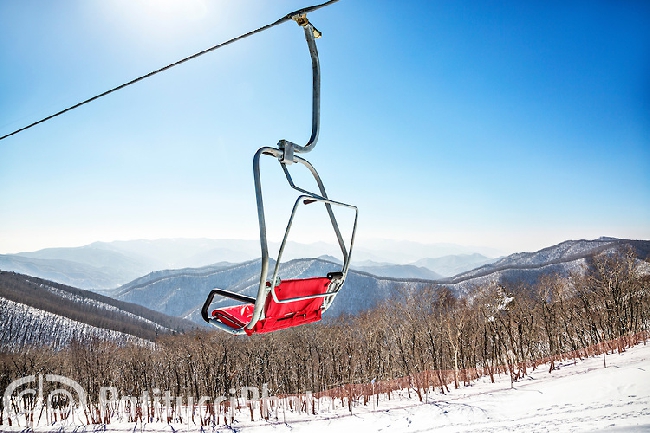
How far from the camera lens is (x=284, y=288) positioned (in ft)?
9.48

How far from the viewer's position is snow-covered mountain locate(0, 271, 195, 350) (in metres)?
105

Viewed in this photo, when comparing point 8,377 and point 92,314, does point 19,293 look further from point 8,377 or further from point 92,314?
point 8,377

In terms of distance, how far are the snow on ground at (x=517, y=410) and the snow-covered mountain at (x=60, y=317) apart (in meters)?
86.8

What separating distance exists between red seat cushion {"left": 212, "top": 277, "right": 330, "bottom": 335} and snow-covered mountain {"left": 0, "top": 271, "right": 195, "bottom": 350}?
348 ft

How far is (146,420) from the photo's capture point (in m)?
28.9

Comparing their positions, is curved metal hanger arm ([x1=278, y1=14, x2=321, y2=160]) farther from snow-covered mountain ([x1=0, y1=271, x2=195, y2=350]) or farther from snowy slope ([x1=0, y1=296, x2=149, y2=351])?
snowy slope ([x1=0, y1=296, x2=149, y2=351])

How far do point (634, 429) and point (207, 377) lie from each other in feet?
105

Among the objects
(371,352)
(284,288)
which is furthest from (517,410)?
(371,352)

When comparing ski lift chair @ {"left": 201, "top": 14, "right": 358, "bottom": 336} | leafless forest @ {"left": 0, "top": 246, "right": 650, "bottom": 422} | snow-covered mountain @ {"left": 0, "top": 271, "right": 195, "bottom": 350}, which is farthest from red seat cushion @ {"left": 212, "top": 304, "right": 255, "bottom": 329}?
snow-covered mountain @ {"left": 0, "top": 271, "right": 195, "bottom": 350}

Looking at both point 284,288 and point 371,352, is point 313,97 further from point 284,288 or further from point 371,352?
point 371,352

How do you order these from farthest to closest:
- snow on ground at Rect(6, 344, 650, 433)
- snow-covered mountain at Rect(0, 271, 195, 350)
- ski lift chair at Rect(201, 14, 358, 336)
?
snow-covered mountain at Rect(0, 271, 195, 350)
snow on ground at Rect(6, 344, 650, 433)
ski lift chair at Rect(201, 14, 358, 336)

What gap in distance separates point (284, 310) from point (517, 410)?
67.1 feet

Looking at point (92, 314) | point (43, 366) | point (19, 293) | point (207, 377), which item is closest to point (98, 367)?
point (43, 366)

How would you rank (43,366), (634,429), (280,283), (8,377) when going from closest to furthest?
(280,283), (634,429), (8,377), (43,366)
